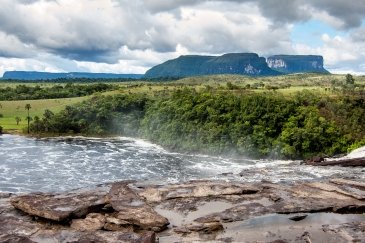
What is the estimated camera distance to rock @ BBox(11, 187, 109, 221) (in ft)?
133

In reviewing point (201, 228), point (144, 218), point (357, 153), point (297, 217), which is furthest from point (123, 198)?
point (357, 153)

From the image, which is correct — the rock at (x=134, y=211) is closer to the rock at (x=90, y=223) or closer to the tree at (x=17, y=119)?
the rock at (x=90, y=223)

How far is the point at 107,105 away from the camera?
12606 centimetres

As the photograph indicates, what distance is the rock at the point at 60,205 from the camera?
133ft

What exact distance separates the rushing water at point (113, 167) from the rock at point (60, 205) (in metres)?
13.3

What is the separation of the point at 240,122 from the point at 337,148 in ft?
66.0

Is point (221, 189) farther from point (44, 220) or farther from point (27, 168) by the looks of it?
point (27, 168)

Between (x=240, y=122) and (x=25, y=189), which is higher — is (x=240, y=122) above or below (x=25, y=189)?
above

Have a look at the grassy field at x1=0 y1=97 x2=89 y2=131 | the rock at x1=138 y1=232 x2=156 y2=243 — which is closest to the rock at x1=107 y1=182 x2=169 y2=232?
the rock at x1=138 y1=232 x2=156 y2=243

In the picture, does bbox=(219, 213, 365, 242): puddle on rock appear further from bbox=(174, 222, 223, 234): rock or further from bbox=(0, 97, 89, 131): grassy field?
bbox=(0, 97, 89, 131): grassy field

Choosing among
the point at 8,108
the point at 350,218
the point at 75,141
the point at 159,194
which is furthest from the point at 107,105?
the point at 350,218

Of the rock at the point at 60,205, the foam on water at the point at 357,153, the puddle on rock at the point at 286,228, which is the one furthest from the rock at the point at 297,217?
the foam on water at the point at 357,153

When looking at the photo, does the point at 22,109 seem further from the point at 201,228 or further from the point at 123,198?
the point at 201,228

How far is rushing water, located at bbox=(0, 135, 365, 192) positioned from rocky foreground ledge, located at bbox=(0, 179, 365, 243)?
11227 mm
